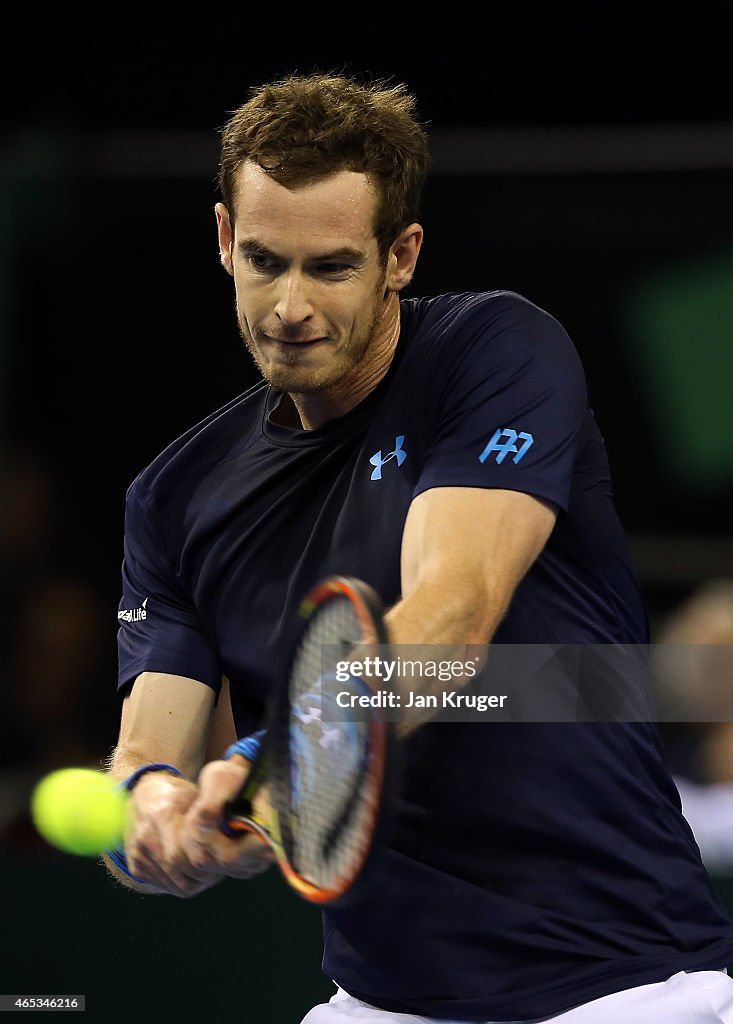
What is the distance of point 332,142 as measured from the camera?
1.42 meters

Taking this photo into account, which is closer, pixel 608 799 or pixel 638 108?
pixel 608 799

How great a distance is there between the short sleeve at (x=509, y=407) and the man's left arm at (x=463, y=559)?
0.02 meters

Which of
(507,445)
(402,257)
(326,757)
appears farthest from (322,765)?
(402,257)

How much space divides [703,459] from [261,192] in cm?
155

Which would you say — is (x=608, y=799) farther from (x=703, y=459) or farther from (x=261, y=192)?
(x=703, y=459)

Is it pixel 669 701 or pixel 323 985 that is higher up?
pixel 669 701

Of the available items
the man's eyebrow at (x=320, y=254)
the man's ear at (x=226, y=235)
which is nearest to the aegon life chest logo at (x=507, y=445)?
the man's eyebrow at (x=320, y=254)

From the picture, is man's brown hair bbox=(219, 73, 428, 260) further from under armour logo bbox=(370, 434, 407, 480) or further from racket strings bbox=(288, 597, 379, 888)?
racket strings bbox=(288, 597, 379, 888)

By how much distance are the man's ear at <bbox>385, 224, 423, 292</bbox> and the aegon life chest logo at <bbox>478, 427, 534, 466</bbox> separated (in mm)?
271

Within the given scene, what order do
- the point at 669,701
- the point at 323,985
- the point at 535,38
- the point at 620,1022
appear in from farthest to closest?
the point at 535,38 → the point at 669,701 → the point at 323,985 → the point at 620,1022

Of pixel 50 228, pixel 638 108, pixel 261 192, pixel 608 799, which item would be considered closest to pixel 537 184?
pixel 638 108

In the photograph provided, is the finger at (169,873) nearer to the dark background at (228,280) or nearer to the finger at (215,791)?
the finger at (215,791)

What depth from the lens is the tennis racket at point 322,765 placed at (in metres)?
1.08

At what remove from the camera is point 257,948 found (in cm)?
200
